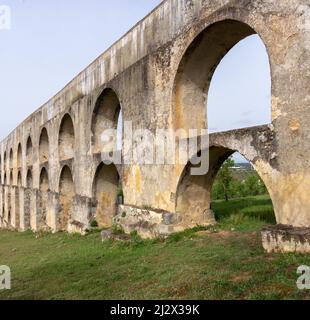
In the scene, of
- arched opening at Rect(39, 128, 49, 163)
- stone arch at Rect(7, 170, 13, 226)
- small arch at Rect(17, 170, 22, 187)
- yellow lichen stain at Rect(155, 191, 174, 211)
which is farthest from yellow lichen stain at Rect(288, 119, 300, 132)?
stone arch at Rect(7, 170, 13, 226)

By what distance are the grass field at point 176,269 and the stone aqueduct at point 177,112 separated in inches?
23.5

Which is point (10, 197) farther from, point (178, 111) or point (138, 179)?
point (178, 111)

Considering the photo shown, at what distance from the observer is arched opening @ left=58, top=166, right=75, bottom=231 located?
14308mm

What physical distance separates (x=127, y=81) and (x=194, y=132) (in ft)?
8.46

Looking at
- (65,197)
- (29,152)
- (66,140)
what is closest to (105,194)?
(65,197)

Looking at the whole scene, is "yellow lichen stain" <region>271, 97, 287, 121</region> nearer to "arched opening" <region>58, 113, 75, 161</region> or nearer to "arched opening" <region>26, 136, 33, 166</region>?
"arched opening" <region>58, 113, 75, 161</region>

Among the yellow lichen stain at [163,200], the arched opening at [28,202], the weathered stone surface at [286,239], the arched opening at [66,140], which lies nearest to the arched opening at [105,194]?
the arched opening at [66,140]

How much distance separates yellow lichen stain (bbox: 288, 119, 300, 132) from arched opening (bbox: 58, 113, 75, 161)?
→ 417 inches

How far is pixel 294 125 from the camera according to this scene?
4746mm

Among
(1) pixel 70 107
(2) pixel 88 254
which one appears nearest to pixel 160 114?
(2) pixel 88 254

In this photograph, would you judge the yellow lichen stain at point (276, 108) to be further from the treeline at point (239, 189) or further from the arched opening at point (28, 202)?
the arched opening at point (28, 202)

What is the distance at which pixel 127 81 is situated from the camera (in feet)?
29.7

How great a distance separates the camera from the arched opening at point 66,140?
47.4 ft

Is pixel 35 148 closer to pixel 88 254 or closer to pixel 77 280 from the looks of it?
pixel 88 254
